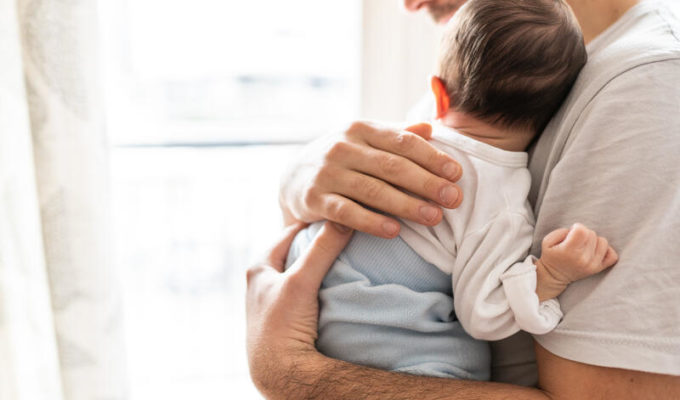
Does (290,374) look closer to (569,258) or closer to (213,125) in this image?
(569,258)

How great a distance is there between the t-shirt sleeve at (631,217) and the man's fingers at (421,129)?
0.23m

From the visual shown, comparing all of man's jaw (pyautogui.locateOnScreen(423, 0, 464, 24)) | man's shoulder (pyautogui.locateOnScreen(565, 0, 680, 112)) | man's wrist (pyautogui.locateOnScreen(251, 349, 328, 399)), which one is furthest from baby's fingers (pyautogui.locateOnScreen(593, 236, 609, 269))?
man's jaw (pyautogui.locateOnScreen(423, 0, 464, 24))

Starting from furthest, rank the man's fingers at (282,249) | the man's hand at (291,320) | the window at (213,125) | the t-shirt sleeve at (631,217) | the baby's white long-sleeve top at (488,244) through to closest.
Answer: the window at (213,125) → the man's fingers at (282,249) → the man's hand at (291,320) → the baby's white long-sleeve top at (488,244) → the t-shirt sleeve at (631,217)

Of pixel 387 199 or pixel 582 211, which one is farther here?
pixel 387 199

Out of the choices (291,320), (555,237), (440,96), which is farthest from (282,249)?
(555,237)

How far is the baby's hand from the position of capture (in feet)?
2.19

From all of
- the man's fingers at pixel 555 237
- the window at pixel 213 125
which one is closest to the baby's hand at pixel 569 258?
the man's fingers at pixel 555 237

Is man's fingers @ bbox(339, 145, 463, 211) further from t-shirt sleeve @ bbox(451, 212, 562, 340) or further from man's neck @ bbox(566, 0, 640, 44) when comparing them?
man's neck @ bbox(566, 0, 640, 44)

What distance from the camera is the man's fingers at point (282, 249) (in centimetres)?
104

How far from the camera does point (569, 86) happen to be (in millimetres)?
827

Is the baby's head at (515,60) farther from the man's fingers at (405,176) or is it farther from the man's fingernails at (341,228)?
the man's fingernails at (341,228)

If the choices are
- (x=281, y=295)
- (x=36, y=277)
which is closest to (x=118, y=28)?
(x=36, y=277)

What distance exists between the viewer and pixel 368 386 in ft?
2.63

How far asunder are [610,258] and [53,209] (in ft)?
3.04
